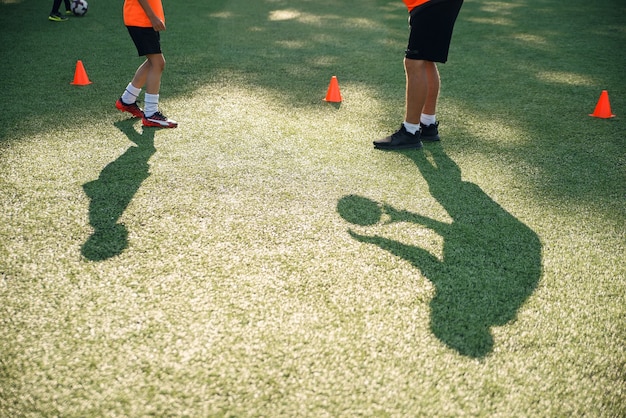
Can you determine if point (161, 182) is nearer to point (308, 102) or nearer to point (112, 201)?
point (112, 201)

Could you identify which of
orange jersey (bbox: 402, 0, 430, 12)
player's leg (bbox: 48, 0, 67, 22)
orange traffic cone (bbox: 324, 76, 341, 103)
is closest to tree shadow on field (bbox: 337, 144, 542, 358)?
orange jersey (bbox: 402, 0, 430, 12)

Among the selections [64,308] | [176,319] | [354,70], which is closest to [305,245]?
[176,319]

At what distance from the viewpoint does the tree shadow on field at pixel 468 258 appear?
1948 mm

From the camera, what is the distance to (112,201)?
2.75 m

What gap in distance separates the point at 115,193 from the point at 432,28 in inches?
92.6

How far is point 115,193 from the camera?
2840mm

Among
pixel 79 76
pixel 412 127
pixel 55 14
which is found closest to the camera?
pixel 412 127

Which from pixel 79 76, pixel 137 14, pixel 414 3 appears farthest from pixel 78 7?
pixel 414 3

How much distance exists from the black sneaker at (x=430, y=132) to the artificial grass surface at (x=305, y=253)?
0.17m

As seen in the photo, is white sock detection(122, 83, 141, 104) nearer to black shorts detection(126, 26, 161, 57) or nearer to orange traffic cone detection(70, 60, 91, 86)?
black shorts detection(126, 26, 161, 57)

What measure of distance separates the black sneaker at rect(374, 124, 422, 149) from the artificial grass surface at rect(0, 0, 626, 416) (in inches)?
3.8

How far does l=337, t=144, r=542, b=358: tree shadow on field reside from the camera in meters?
1.95

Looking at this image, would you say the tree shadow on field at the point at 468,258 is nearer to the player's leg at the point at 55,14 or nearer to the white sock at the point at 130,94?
the white sock at the point at 130,94

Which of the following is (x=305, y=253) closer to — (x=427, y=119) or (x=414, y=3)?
(x=427, y=119)
